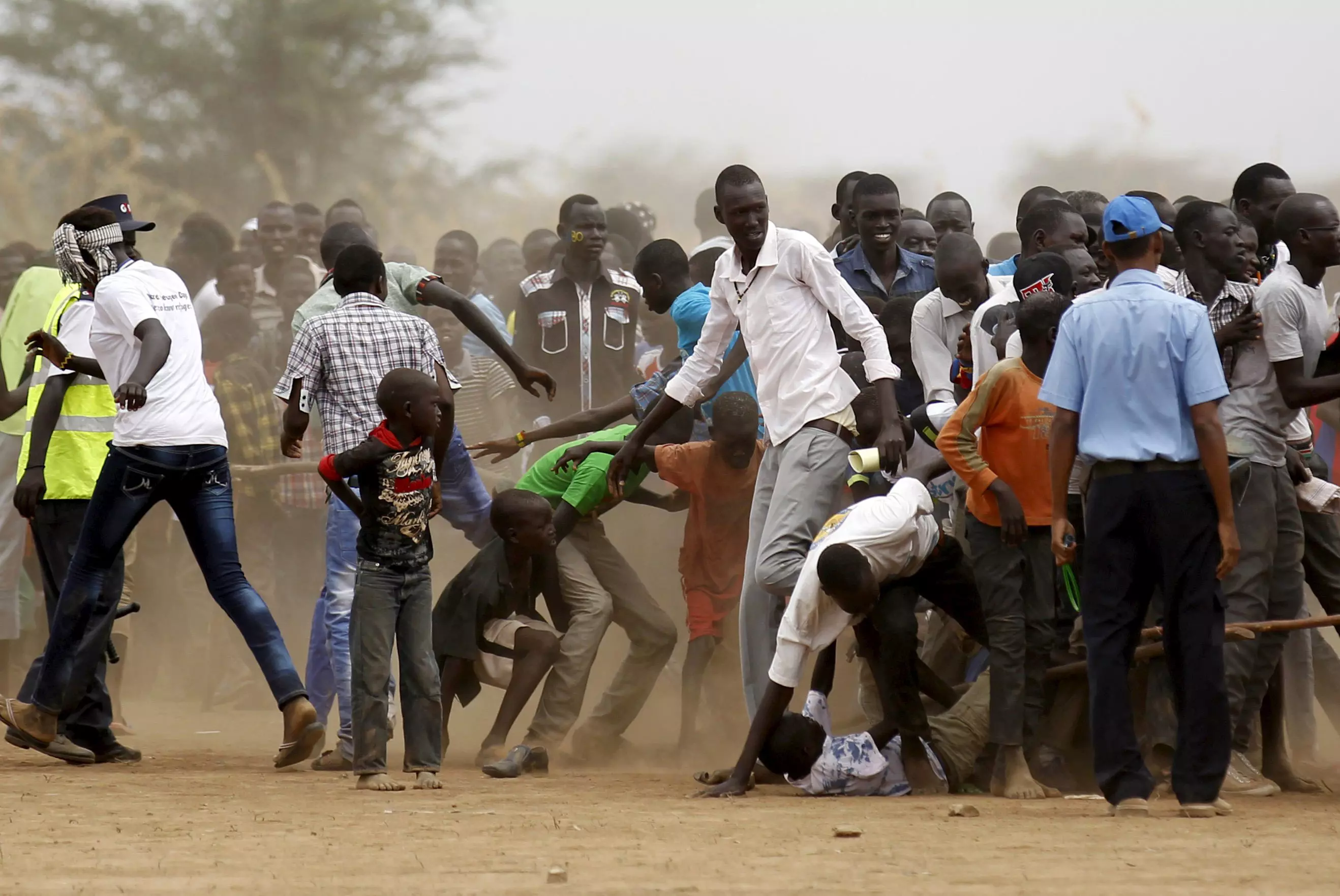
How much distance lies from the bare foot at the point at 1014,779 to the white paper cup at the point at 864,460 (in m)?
1.09

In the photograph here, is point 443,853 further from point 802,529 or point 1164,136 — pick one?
Result: point 1164,136

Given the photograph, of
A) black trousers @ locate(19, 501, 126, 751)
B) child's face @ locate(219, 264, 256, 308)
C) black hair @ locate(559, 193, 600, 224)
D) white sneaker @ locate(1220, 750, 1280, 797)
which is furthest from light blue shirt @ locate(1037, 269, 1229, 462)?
child's face @ locate(219, 264, 256, 308)

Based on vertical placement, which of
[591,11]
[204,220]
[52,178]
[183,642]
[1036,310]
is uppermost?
[591,11]

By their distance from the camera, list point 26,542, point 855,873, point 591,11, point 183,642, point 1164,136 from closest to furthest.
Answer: point 855,873
point 26,542
point 183,642
point 1164,136
point 591,11

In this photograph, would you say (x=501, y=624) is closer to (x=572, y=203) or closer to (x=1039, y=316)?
(x=1039, y=316)

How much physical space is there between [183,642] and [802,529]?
5755 mm

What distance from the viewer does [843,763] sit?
6.21 meters

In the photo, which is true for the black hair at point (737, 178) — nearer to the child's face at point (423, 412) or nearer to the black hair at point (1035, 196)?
the child's face at point (423, 412)

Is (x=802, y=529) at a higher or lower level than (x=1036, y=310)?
lower

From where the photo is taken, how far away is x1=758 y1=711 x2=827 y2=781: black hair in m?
6.15

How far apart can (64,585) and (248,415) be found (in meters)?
3.43

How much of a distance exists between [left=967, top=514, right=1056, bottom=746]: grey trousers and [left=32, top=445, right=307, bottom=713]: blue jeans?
2554mm

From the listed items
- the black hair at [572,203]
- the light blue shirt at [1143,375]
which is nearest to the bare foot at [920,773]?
the light blue shirt at [1143,375]

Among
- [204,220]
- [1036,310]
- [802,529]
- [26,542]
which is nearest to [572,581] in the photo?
[802,529]
